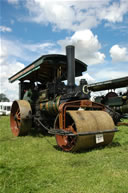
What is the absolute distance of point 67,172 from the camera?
3.18 m

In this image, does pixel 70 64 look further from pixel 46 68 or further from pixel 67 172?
pixel 67 172

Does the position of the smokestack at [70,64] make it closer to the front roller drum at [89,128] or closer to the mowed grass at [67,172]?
the front roller drum at [89,128]

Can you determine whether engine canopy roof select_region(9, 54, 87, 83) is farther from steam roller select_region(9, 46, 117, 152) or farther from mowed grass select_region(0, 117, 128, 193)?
mowed grass select_region(0, 117, 128, 193)

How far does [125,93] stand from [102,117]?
5137 millimetres

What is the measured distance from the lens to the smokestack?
6.03 meters

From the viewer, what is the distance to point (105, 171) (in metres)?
3.14

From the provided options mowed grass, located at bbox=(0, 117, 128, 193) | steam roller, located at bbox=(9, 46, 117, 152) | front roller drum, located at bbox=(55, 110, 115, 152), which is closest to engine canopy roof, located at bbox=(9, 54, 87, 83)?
steam roller, located at bbox=(9, 46, 117, 152)

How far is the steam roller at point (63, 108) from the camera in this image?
176 inches

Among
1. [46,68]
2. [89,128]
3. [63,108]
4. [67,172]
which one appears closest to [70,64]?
[46,68]

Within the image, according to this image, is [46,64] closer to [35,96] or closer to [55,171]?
[35,96]

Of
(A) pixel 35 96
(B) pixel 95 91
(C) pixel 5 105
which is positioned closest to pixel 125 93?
(B) pixel 95 91

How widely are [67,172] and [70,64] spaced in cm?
367

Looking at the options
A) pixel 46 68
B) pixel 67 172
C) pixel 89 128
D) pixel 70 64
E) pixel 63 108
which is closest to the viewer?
pixel 67 172

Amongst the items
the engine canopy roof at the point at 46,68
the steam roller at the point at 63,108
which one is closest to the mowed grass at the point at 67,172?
the steam roller at the point at 63,108
